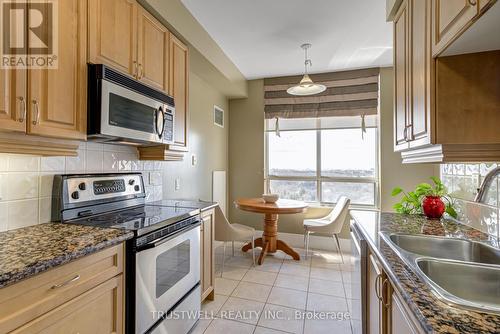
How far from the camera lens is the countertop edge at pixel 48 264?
78cm

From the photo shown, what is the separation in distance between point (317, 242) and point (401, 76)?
8.96ft

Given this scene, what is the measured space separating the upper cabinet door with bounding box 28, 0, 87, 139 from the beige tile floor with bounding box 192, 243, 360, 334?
1682mm

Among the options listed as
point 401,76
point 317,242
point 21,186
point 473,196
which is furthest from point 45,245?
point 317,242

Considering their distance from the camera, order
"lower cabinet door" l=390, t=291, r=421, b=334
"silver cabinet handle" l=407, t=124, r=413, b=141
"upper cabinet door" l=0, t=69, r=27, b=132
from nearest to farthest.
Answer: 1. "lower cabinet door" l=390, t=291, r=421, b=334
2. "upper cabinet door" l=0, t=69, r=27, b=132
3. "silver cabinet handle" l=407, t=124, r=413, b=141

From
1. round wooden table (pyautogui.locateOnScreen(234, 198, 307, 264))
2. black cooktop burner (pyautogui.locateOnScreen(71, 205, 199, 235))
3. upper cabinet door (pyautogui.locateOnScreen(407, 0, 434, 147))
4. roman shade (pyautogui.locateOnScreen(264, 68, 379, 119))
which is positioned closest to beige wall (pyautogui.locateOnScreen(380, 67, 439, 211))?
roman shade (pyautogui.locateOnScreen(264, 68, 379, 119))

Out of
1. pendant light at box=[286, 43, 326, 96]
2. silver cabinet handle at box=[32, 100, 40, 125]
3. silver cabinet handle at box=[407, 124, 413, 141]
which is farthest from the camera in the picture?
pendant light at box=[286, 43, 326, 96]

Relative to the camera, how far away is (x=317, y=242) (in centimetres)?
379

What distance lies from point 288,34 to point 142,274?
8.43ft

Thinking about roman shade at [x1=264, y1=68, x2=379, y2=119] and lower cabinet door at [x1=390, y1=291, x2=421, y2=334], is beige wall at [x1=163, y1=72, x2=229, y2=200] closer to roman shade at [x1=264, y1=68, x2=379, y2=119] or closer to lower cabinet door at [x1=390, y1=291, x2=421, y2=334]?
roman shade at [x1=264, y1=68, x2=379, y2=119]

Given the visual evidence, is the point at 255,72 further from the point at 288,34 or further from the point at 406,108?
the point at 406,108

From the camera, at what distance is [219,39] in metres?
2.75

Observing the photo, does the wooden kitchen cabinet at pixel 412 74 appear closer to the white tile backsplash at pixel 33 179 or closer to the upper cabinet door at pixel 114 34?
the upper cabinet door at pixel 114 34

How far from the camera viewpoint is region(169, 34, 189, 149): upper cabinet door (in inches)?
83.6

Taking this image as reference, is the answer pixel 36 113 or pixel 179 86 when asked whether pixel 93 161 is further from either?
pixel 179 86
